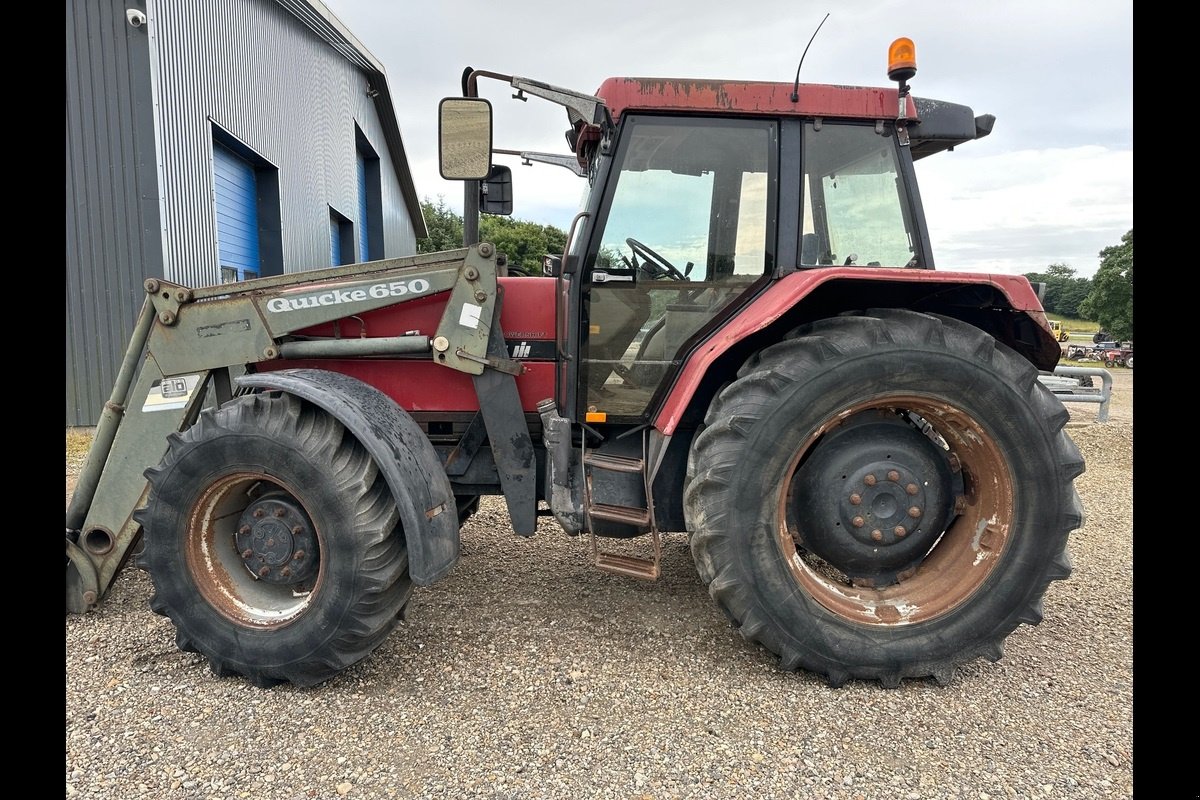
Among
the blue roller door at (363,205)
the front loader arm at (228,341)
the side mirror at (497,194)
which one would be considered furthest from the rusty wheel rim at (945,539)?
the blue roller door at (363,205)

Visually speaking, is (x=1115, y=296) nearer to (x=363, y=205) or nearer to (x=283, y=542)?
(x=363, y=205)

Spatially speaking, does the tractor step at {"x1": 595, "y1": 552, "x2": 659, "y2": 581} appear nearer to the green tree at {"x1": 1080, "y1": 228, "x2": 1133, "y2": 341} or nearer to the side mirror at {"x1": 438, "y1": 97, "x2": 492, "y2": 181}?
the side mirror at {"x1": 438, "y1": 97, "x2": 492, "y2": 181}

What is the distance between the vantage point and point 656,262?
9.05ft

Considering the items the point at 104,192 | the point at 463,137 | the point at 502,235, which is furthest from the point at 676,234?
the point at 502,235

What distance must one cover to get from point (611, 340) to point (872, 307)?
1.10 meters

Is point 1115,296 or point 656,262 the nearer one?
point 656,262

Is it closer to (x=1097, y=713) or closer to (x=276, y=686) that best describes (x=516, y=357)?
(x=276, y=686)

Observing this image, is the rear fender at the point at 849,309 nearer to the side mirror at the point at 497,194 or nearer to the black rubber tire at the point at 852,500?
the black rubber tire at the point at 852,500

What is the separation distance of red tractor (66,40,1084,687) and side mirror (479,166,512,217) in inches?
1.9

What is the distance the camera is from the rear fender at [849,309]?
2426 mm

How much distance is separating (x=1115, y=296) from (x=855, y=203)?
80.2ft

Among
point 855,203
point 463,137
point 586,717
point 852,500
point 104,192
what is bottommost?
point 586,717

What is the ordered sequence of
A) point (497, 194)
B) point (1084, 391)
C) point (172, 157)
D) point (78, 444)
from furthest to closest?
point (1084, 391) < point (172, 157) < point (78, 444) < point (497, 194)

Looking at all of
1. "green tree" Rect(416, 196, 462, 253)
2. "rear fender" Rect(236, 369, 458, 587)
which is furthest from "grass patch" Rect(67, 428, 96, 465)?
"green tree" Rect(416, 196, 462, 253)
